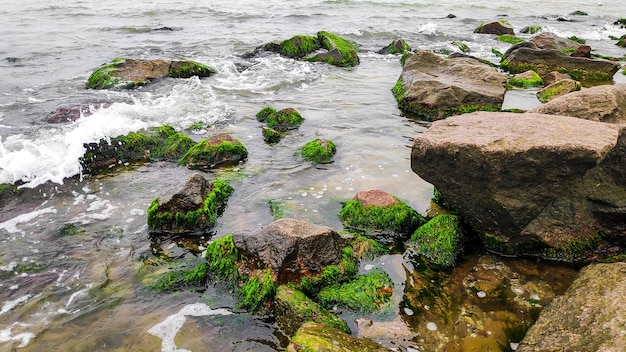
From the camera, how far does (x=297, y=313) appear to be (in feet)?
15.4

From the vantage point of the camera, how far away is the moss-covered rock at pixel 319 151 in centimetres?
879

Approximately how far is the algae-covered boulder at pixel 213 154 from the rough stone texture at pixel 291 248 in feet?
11.3

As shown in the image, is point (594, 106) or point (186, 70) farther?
point (186, 70)

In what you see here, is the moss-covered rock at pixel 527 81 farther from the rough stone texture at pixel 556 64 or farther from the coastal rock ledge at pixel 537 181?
the coastal rock ledge at pixel 537 181

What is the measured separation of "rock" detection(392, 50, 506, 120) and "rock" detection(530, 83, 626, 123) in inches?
133

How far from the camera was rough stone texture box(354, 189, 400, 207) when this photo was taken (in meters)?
6.60

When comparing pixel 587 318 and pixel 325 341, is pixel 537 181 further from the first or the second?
pixel 325 341

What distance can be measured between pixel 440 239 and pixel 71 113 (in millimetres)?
9415

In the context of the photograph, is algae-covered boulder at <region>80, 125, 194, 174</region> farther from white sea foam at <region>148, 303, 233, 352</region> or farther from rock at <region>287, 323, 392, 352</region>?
rock at <region>287, 323, 392, 352</region>

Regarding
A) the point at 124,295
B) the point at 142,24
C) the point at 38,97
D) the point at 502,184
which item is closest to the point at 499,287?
the point at 502,184

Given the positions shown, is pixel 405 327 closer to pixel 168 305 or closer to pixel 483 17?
pixel 168 305

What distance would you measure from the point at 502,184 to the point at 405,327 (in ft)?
7.09

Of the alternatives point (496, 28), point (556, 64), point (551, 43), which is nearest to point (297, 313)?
point (556, 64)

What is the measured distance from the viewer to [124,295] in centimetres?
538
